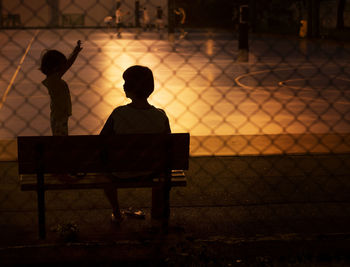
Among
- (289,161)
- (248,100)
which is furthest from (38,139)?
(248,100)

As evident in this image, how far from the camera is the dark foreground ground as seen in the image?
3.74 metres

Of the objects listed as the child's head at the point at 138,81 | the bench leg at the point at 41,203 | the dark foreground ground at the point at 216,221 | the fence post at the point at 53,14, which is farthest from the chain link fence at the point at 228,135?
the fence post at the point at 53,14

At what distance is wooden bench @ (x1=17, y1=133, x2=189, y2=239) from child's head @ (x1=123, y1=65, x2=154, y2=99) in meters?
0.54

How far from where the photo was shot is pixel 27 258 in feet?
11.9

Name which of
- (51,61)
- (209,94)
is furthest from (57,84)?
(209,94)

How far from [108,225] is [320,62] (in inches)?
684

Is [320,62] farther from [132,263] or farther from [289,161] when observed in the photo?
[132,263]

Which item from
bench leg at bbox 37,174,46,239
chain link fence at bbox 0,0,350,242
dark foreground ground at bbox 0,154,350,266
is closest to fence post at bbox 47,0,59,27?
chain link fence at bbox 0,0,350,242

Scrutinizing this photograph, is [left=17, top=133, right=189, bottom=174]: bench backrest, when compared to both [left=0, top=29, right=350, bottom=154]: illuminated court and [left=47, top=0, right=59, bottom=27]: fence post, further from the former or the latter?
[left=47, top=0, right=59, bottom=27]: fence post

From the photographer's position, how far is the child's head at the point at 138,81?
4441 mm

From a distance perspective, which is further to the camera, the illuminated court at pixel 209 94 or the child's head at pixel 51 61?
the illuminated court at pixel 209 94

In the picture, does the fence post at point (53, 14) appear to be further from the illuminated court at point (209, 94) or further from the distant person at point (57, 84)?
Result: the distant person at point (57, 84)

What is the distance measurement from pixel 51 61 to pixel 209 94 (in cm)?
738

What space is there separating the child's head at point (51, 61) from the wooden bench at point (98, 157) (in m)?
1.84
